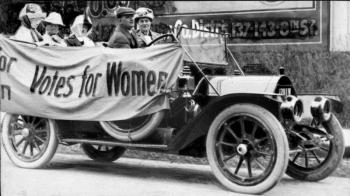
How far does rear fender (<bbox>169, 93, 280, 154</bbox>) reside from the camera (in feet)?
15.3

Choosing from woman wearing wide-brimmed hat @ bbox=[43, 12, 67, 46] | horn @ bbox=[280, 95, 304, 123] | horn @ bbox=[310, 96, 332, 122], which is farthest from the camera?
woman wearing wide-brimmed hat @ bbox=[43, 12, 67, 46]

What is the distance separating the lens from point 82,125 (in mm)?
5746

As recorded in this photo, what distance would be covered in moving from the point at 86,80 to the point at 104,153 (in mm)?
1347

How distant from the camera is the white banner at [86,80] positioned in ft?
16.8

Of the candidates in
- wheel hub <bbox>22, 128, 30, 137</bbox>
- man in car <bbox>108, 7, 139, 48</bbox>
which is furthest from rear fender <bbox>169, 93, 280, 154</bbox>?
wheel hub <bbox>22, 128, 30, 137</bbox>

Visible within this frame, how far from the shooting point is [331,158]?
5148 mm

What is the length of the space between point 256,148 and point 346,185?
121 cm

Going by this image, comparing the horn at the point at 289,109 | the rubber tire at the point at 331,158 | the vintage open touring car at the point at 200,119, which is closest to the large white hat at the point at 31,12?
the vintage open touring car at the point at 200,119

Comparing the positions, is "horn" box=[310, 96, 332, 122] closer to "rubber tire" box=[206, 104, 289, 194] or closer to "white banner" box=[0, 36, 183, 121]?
"rubber tire" box=[206, 104, 289, 194]

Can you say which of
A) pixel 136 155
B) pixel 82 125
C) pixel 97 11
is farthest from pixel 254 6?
pixel 82 125

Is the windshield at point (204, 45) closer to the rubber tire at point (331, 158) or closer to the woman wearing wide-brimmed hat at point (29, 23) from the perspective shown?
the rubber tire at point (331, 158)

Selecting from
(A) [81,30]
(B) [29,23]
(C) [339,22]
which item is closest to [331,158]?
(B) [29,23]

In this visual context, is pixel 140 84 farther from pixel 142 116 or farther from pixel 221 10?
pixel 221 10

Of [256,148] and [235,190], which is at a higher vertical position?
[256,148]
